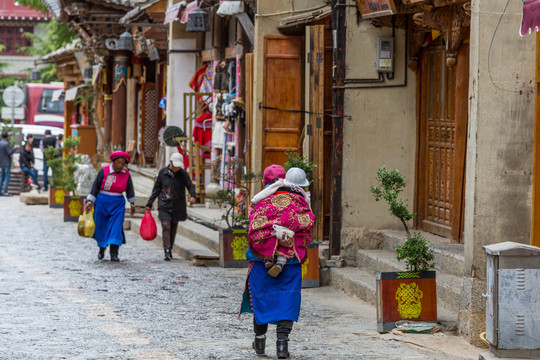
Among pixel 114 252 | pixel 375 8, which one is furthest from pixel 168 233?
pixel 375 8

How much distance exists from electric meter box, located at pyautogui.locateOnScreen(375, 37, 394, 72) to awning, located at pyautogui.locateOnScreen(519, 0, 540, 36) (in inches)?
217

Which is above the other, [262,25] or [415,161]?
[262,25]

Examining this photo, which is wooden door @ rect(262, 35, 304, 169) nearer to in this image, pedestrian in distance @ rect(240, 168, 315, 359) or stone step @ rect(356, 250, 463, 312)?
stone step @ rect(356, 250, 463, 312)

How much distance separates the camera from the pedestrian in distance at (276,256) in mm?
8906

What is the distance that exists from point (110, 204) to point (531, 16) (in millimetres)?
9042

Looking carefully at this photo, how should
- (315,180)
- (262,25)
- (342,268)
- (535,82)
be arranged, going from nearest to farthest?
(535,82) → (342,268) → (315,180) → (262,25)

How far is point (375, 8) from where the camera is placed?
42.8 ft

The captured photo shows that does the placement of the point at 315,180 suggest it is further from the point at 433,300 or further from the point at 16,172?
the point at 16,172

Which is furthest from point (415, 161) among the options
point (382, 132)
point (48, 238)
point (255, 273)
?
point (48, 238)

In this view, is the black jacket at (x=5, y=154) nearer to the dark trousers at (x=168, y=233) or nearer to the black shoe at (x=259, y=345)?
the dark trousers at (x=168, y=233)

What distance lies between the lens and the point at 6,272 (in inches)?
562

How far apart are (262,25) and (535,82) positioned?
8028mm

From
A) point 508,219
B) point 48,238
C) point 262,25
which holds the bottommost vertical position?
point 48,238

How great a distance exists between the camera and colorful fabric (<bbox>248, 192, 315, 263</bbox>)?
895 centimetres
